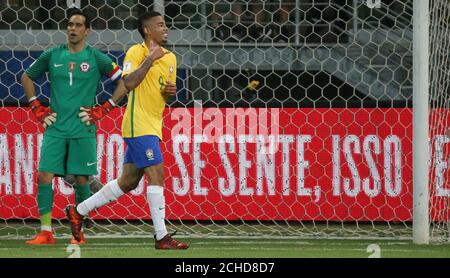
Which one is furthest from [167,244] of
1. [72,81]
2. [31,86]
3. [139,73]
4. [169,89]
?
[31,86]

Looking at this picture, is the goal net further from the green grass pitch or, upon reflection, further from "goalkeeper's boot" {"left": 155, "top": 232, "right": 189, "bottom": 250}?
"goalkeeper's boot" {"left": 155, "top": 232, "right": 189, "bottom": 250}

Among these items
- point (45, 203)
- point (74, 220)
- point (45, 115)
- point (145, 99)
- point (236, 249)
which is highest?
point (145, 99)

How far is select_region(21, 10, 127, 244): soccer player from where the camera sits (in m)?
10.0

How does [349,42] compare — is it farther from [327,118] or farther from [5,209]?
[5,209]

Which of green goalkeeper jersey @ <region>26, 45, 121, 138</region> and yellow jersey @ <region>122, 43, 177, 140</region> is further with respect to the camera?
green goalkeeper jersey @ <region>26, 45, 121, 138</region>

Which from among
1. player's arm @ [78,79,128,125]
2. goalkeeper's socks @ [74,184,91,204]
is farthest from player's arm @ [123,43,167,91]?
goalkeeper's socks @ [74,184,91,204]

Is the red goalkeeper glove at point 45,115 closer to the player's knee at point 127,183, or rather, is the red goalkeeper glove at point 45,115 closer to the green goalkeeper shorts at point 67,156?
the green goalkeeper shorts at point 67,156

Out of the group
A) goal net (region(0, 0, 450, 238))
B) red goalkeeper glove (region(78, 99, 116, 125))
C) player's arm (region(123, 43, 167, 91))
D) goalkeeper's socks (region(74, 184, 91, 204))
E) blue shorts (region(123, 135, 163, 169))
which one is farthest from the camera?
goal net (region(0, 0, 450, 238))

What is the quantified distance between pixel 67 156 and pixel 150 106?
3.31 ft

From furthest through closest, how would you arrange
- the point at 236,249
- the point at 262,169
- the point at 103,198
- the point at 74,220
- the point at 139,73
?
the point at 262,169
the point at 74,220
the point at 103,198
the point at 236,249
the point at 139,73

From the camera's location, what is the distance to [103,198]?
9.72 metres

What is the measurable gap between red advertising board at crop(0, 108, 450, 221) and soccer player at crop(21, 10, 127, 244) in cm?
129

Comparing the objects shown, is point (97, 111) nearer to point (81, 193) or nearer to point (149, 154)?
point (81, 193)

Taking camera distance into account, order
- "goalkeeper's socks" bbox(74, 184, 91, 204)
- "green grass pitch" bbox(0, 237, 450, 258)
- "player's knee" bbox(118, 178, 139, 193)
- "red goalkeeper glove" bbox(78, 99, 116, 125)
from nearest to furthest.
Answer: "green grass pitch" bbox(0, 237, 450, 258), "player's knee" bbox(118, 178, 139, 193), "red goalkeeper glove" bbox(78, 99, 116, 125), "goalkeeper's socks" bbox(74, 184, 91, 204)
